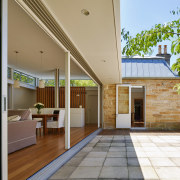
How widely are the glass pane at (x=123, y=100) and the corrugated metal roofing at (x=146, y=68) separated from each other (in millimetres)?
797

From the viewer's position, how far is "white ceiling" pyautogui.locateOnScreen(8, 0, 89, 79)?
4.90 m

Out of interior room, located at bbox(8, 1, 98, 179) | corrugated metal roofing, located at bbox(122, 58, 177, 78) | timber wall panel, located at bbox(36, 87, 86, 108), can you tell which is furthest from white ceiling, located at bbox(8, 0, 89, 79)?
corrugated metal roofing, located at bbox(122, 58, 177, 78)

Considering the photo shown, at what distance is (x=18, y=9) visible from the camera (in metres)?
4.47

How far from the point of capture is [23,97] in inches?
511

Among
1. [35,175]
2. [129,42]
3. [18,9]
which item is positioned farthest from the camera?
[18,9]

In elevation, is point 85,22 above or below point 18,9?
below

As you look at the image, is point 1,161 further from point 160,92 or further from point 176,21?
point 160,92

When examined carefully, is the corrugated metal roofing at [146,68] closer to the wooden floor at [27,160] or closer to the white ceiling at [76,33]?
the white ceiling at [76,33]

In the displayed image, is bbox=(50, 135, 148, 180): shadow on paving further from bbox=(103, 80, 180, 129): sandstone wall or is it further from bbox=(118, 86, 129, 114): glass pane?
bbox=(103, 80, 180, 129): sandstone wall

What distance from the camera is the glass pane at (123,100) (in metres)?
11.5

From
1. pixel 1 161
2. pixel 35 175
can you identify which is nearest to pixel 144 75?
pixel 35 175

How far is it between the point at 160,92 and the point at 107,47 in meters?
7.18

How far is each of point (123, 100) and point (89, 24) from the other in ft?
26.7

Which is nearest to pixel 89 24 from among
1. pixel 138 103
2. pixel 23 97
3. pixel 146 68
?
pixel 146 68
